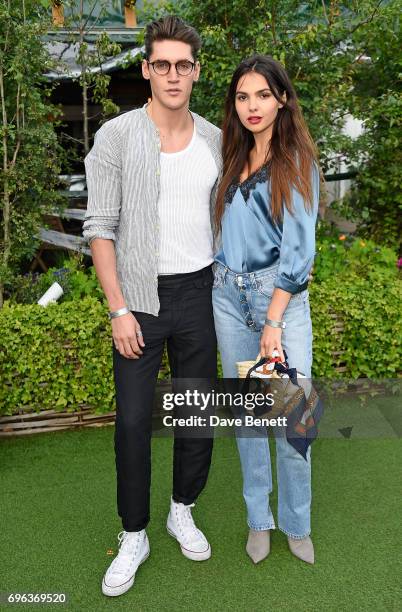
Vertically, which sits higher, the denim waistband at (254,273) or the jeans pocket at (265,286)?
the denim waistband at (254,273)

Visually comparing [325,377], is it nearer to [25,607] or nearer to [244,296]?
[244,296]

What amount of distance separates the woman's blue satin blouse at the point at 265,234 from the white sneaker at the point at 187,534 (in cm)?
127

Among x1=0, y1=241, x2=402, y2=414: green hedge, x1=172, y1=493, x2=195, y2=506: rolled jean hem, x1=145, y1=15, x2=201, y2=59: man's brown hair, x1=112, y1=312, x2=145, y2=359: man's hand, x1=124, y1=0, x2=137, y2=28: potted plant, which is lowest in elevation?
x1=172, y1=493, x2=195, y2=506: rolled jean hem

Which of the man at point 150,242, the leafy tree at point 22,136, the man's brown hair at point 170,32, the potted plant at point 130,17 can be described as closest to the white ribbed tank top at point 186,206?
the man at point 150,242

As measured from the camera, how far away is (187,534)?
2953 millimetres

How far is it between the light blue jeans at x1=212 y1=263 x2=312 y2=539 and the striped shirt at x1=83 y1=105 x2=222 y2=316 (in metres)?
0.30

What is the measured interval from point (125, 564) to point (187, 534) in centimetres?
35

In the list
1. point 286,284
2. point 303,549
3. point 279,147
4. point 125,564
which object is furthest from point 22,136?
point 303,549

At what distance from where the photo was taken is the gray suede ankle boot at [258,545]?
2.85 meters

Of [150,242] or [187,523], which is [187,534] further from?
[150,242]

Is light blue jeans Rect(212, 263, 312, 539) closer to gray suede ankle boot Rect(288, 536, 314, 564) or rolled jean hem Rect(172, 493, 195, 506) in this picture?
gray suede ankle boot Rect(288, 536, 314, 564)

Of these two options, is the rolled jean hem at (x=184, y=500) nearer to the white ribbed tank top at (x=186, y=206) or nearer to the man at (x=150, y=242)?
the man at (x=150, y=242)

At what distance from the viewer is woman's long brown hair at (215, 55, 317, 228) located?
92.9 inches

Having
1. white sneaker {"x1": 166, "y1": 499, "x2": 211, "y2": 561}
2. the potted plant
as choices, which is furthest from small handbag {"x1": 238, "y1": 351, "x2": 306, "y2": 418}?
the potted plant
